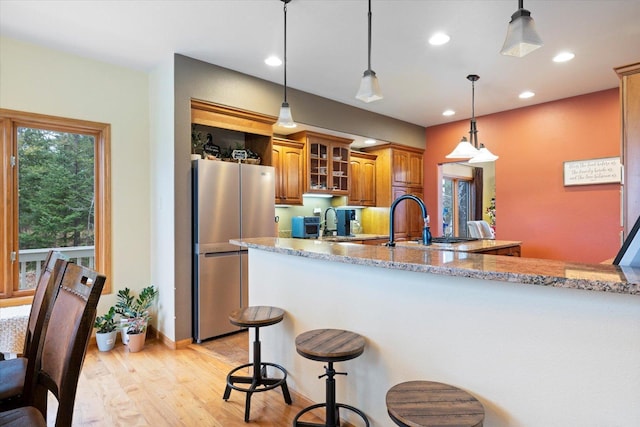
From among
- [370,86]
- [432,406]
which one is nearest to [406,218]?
[370,86]

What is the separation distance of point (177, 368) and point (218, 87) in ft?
8.82

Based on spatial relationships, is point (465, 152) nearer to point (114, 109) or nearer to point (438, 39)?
point (438, 39)

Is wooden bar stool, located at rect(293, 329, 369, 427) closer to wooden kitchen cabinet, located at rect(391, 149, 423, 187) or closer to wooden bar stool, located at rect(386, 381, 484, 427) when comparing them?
wooden bar stool, located at rect(386, 381, 484, 427)

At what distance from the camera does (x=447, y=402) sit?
132 cm

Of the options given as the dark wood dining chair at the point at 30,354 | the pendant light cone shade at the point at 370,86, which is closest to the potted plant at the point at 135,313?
the dark wood dining chair at the point at 30,354

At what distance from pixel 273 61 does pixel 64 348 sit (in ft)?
10.3

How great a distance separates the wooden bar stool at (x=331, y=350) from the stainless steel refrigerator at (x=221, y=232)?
1.95 metres

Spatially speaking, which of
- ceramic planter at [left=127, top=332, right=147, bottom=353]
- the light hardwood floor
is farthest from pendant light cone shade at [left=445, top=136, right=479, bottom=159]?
ceramic planter at [left=127, top=332, right=147, bottom=353]

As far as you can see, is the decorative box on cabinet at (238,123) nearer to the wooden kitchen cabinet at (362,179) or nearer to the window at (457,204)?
the wooden kitchen cabinet at (362,179)

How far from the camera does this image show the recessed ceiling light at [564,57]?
348 cm

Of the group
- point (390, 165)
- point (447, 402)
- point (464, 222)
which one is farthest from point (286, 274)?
point (464, 222)

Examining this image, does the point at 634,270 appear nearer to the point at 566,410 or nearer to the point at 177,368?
the point at 566,410

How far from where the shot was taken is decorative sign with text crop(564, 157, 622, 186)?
4.41 m

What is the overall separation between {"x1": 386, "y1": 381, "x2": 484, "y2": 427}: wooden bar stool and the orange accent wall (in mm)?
4319
